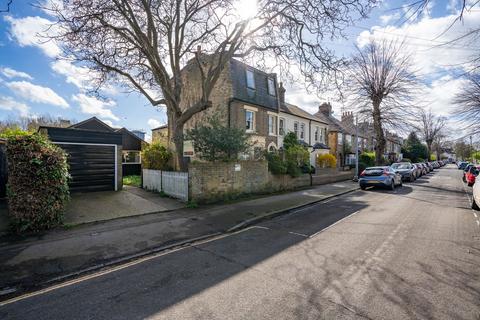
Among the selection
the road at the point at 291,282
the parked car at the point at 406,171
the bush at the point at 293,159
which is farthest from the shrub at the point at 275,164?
the parked car at the point at 406,171

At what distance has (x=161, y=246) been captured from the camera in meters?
5.82

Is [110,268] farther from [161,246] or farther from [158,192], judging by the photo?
[158,192]

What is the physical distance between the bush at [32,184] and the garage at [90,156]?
14.3 feet

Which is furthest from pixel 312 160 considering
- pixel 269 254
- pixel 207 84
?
pixel 269 254

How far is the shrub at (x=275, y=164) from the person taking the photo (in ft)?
47.4

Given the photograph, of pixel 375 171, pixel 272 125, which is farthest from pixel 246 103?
pixel 375 171

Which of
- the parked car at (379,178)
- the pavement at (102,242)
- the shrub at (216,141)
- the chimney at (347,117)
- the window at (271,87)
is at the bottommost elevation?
the pavement at (102,242)

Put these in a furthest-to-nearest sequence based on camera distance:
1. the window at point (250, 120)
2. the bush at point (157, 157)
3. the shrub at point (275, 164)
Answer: the window at point (250, 120) → the shrub at point (275, 164) → the bush at point (157, 157)

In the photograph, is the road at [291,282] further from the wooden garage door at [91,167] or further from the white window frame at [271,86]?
the white window frame at [271,86]

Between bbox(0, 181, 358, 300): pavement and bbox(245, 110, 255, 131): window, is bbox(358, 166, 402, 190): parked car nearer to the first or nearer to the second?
bbox(245, 110, 255, 131): window

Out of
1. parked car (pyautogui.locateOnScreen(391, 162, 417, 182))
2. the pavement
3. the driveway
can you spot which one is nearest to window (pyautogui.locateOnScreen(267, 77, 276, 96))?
parked car (pyautogui.locateOnScreen(391, 162, 417, 182))

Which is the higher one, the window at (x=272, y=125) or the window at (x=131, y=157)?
the window at (x=272, y=125)

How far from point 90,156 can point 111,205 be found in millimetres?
3674

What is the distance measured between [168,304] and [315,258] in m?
2.92
